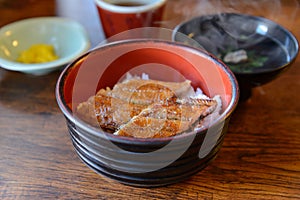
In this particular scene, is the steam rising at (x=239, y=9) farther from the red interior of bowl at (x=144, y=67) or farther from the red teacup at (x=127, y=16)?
the red interior of bowl at (x=144, y=67)

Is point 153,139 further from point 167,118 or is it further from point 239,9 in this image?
point 239,9

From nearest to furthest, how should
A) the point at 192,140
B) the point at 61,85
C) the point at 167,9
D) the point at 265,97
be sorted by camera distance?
the point at 192,140 < the point at 61,85 < the point at 265,97 < the point at 167,9

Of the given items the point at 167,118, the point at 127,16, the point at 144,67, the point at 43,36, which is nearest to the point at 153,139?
the point at 167,118

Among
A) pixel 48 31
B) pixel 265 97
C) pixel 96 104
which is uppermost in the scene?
pixel 96 104

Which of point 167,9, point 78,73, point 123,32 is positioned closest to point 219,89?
point 78,73

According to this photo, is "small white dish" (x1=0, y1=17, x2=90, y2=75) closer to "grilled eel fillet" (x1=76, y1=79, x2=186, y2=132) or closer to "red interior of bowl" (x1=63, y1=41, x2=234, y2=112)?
"red interior of bowl" (x1=63, y1=41, x2=234, y2=112)

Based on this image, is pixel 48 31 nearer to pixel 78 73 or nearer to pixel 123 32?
pixel 123 32
